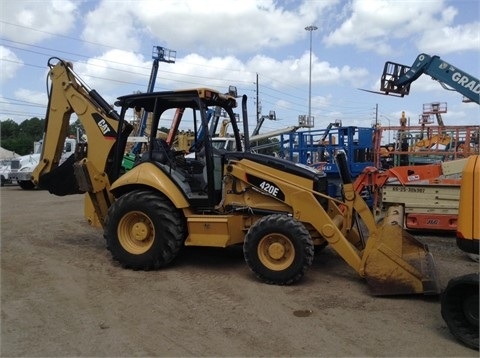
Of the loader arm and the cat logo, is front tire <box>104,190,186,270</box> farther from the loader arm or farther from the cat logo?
the cat logo

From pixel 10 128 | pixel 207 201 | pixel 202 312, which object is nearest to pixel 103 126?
pixel 207 201

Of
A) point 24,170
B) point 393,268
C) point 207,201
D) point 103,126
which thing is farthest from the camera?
point 24,170

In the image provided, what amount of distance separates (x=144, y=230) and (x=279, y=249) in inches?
76.9

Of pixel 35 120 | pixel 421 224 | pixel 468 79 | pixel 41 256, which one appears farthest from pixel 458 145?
pixel 35 120

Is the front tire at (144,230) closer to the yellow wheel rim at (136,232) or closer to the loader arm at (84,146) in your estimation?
the yellow wheel rim at (136,232)

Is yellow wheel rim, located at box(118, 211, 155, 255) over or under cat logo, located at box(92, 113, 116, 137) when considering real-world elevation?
under

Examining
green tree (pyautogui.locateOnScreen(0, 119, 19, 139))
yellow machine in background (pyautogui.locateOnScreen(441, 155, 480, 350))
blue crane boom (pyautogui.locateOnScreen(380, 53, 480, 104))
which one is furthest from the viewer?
green tree (pyautogui.locateOnScreen(0, 119, 19, 139))

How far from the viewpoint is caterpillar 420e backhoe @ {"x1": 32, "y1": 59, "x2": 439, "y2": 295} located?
19.1 ft

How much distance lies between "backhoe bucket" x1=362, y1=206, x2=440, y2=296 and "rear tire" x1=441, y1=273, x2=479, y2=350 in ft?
3.37

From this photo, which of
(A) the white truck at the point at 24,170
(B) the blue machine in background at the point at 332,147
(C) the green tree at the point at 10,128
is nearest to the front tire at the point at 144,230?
(B) the blue machine in background at the point at 332,147

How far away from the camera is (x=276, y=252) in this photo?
5.97 m

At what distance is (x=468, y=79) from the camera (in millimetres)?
10117

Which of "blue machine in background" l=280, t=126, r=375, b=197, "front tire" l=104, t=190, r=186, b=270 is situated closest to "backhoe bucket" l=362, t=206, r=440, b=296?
"front tire" l=104, t=190, r=186, b=270

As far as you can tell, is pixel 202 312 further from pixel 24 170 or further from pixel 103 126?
pixel 24 170
